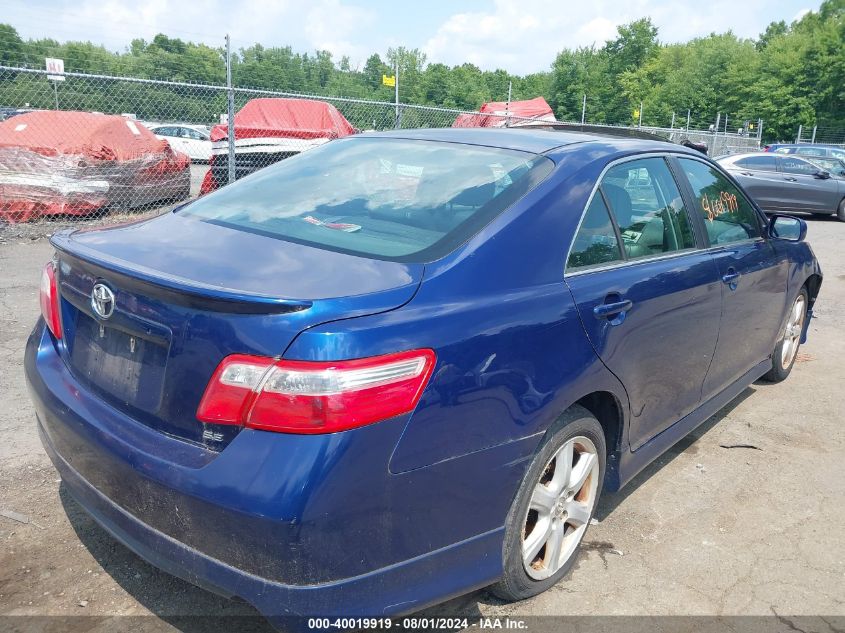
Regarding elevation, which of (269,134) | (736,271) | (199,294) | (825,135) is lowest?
(736,271)

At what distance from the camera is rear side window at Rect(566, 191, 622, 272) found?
102 inches

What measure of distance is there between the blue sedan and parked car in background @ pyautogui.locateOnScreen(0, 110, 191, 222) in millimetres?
7704

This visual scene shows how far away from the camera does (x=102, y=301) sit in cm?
220

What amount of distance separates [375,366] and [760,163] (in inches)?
649

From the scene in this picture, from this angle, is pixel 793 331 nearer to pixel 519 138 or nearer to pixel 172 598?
pixel 519 138

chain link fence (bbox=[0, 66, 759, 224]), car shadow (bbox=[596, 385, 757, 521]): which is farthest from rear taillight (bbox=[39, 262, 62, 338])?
chain link fence (bbox=[0, 66, 759, 224])

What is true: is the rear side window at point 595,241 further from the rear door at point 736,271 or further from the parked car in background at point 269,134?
the parked car in background at point 269,134

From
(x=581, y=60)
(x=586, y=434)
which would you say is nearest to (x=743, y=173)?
(x=586, y=434)

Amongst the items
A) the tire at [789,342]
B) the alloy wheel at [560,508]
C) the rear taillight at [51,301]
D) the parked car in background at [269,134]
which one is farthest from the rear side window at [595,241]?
the parked car in background at [269,134]

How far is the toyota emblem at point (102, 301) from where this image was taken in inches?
85.5

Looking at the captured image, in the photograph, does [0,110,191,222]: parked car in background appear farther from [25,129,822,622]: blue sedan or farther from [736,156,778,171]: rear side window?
[736,156,778,171]: rear side window

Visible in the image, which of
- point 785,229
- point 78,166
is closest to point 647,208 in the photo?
point 785,229

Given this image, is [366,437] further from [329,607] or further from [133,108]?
[133,108]

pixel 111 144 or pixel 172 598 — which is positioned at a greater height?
pixel 111 144
